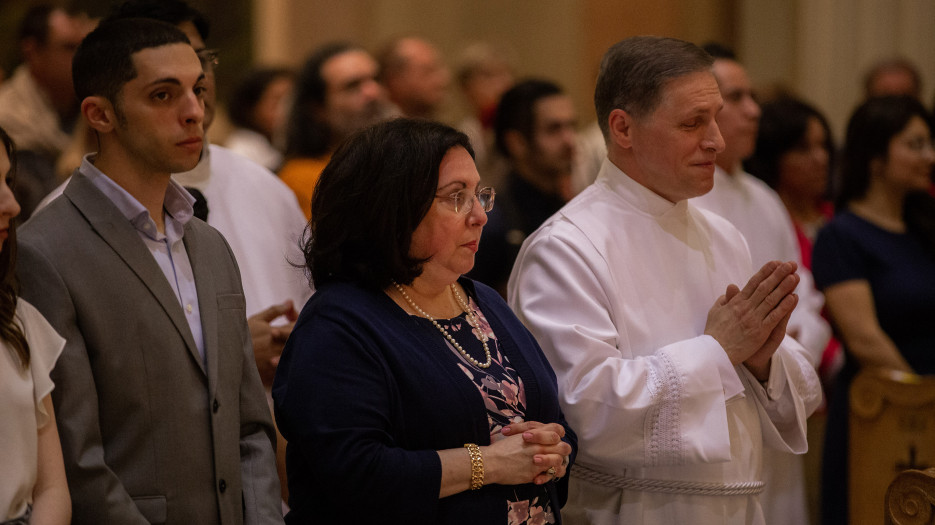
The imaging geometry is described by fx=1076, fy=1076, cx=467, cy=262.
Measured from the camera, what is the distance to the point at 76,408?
2.33 m

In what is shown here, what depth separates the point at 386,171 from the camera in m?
2.65

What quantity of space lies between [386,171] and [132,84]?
67 centimetres

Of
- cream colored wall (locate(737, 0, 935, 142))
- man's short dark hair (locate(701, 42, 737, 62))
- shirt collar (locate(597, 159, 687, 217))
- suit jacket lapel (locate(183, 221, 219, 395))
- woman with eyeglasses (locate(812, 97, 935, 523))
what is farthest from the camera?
cream colored wall (locate(737, 0, 935, 142))

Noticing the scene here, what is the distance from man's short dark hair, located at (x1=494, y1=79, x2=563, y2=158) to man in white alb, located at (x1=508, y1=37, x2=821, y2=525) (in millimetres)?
2330

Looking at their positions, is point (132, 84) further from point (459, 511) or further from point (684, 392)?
point (684, 392)

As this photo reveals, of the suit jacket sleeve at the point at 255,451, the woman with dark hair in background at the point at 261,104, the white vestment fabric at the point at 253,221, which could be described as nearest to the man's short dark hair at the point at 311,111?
the white vestment fabric at the point at 253,221

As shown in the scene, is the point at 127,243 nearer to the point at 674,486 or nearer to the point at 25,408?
the point at 25,408

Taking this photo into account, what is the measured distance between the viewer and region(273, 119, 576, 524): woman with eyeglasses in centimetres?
244

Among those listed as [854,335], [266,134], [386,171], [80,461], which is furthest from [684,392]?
[266,134]

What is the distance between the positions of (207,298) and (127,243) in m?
0.24

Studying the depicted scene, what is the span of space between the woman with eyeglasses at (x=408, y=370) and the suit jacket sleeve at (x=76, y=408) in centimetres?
42

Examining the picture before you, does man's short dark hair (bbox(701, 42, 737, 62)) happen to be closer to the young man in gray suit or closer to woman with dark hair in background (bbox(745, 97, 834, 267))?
woman with dark hair in background (bbox(745, 97, 834, 267))

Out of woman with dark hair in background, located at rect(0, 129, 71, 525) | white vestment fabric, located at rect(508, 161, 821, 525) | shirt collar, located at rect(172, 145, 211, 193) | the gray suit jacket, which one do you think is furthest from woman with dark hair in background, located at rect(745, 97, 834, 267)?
woman with dark hair in background, located at rect(0, 129, 71, 525)

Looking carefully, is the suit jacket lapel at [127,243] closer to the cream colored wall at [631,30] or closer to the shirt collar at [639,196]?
the shirt collar at [639,196]
